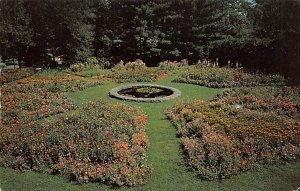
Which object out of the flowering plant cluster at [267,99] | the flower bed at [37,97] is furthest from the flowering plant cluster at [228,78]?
the flower bed at [37,97]

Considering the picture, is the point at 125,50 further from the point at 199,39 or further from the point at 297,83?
the point at 297,83

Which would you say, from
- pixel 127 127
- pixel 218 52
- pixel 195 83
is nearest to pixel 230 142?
pixel 127 127

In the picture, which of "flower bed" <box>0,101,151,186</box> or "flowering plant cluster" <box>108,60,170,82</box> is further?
"flowering plant cluster" <box>108,60,170,82</box>

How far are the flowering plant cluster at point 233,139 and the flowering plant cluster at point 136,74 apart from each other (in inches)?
283

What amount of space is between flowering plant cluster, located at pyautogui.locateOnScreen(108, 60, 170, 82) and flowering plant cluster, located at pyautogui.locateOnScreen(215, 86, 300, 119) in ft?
17.7

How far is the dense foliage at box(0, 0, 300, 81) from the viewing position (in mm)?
20594

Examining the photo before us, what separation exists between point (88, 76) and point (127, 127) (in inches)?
431

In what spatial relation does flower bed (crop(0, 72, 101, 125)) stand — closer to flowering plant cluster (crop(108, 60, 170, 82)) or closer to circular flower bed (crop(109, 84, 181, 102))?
flowering plant cluster (crop(108, 60, 170, 82))

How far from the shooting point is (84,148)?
28.7ft

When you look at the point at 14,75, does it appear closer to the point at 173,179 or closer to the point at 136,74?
the point at 136,74

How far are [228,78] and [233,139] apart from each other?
805cm

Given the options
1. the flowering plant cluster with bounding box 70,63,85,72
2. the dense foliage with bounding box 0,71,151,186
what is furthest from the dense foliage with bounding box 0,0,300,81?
the dense foliage with bounding box 0,71,151,186

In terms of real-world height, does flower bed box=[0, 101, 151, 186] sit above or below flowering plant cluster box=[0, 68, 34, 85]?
below

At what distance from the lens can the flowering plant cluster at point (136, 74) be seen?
18.6 meters
